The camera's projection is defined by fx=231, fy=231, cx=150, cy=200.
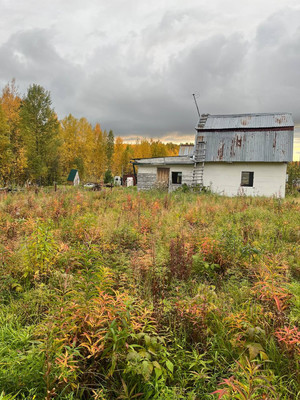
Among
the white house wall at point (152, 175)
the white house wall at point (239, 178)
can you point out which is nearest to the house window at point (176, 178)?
the white house wall at point (152, 175)

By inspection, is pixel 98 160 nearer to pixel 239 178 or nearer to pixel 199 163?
pixel 199 163

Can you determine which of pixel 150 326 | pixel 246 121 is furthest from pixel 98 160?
pixel 150 326

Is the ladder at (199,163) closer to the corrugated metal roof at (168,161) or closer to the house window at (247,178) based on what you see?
the corrugated metal roof at (168,161)

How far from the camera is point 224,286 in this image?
359 cm

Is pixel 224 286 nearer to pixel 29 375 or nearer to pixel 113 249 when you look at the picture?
pixel 113 249

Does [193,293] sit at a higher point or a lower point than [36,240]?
lower

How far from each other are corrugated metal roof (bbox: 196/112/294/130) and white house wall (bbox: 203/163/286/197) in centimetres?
349

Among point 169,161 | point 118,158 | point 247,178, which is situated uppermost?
point 118,158

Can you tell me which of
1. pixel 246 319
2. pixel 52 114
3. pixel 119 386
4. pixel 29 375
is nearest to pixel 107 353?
pixel 119 386

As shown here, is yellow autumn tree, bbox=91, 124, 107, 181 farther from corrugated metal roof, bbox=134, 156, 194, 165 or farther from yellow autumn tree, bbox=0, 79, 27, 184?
corrugated metal roof, bbox=134, 156, 194, 165

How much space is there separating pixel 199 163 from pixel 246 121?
5.66 metres

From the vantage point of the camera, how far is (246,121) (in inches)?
816

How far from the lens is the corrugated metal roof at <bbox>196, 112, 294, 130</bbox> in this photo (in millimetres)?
19531

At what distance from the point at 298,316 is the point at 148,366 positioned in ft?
6.31
